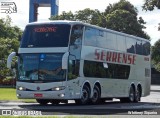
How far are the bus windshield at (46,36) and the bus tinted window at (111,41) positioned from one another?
410 centimetres

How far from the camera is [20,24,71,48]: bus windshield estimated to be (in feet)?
73.0

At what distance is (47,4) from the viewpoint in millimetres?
76688

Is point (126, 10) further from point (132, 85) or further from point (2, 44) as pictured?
point (132, 85)

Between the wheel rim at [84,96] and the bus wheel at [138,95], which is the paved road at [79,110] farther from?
the bus wheel at [138,95]

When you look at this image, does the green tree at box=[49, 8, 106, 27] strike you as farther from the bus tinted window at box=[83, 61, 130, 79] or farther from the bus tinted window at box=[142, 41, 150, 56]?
the bus tinted window at box=[83, 61, 130, 79]

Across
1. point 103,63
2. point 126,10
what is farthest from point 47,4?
point 103,63

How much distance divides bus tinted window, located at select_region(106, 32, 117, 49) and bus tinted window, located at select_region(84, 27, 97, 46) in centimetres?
156

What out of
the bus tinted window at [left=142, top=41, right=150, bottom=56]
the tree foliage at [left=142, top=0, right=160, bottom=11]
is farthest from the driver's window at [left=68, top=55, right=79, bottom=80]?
the tree foliage at [left=142, top=0, right=160, bottom=11]

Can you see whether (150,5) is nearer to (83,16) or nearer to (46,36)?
(46,36)

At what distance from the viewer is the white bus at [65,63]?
71.9 feet

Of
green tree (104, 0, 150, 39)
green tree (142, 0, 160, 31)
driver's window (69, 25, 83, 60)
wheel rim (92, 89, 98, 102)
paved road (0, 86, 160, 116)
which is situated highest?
green tree (104, 0, 150, 39)

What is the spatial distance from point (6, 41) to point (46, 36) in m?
17.1

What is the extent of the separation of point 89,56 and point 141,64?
24.8ft

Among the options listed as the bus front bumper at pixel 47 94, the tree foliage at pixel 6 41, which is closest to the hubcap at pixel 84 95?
the bus front bumper at pixel 47 94
